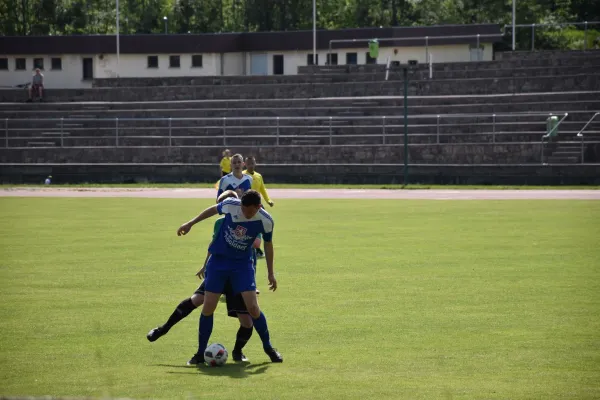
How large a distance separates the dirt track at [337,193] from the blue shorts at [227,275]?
27472 mm

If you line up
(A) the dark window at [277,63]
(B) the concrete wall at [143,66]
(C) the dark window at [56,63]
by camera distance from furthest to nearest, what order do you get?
(C) the dark window at [56,63] < (B) the concrete wall at [143,66] < (A) the dark window at [277,63]

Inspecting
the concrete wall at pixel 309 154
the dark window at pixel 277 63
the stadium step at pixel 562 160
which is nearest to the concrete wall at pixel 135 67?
the dark window at pixel 277 63

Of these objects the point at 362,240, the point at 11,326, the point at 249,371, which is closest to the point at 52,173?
the point at 362,240

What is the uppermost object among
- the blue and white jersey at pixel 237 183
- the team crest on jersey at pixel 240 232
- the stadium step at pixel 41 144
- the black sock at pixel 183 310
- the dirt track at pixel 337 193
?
the blue and white jersey at pixel 237 183

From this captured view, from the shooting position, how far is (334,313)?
1425 cm

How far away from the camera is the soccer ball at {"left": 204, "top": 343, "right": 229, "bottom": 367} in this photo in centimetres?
1104

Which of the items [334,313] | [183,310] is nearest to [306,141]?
[334,313]

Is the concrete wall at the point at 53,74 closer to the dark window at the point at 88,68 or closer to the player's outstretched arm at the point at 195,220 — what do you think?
the dark window at the point at 88,68

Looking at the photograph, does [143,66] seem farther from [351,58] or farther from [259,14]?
[259,14]

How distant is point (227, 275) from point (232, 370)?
0.98 m

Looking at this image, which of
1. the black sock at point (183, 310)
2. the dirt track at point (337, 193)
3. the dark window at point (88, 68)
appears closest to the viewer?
the black sock at point (183, 310)

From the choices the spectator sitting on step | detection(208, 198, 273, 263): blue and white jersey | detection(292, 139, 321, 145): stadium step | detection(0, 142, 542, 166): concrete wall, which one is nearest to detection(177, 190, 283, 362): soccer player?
detection(208, 198, 273, 263): blue and white jersey

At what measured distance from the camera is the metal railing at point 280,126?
1957 inches

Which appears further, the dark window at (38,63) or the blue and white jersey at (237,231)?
the dark window at (38,63)
